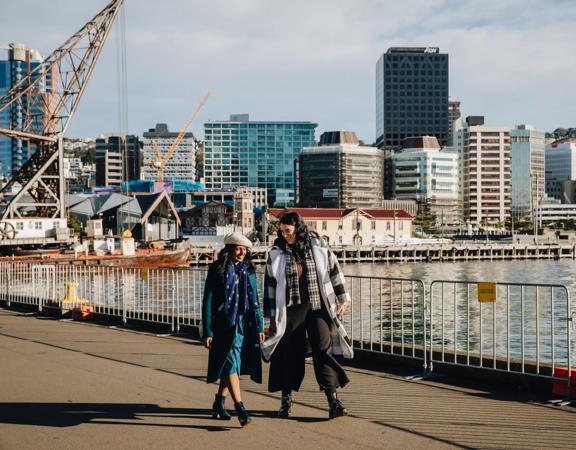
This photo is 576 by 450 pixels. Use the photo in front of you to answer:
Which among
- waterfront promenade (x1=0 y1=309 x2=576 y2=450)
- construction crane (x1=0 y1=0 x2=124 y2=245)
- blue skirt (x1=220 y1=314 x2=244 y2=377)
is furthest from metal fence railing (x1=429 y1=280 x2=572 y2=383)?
construction crane (x1=0 y1=0 x2=124 y2=245)

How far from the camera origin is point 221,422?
674 cm

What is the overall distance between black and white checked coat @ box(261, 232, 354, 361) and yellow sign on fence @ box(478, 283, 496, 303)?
2.34 meters

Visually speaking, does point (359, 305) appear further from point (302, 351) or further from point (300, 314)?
point (300, 314)

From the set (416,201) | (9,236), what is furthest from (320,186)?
(9,236)

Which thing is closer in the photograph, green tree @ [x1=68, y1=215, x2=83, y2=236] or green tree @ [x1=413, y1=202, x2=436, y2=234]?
green tree @ [x1=68, y1=215, x2=83, y2=236]

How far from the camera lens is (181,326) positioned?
13.5 metres

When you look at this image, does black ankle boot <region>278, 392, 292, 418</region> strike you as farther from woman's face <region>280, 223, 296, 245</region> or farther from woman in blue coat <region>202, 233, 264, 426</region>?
woman's face <region>280, 223, 296, 245</region>

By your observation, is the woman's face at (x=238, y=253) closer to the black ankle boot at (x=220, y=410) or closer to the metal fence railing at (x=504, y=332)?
the black ankle boot at (x=220, y=410)

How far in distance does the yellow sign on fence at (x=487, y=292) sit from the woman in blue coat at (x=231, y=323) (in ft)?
9.97

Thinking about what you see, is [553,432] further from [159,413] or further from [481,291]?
[159,413]

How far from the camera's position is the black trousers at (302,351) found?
6879mm

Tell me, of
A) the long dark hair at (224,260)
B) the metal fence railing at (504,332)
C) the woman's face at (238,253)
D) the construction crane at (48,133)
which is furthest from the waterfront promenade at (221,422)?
the construction crane at (48,133)

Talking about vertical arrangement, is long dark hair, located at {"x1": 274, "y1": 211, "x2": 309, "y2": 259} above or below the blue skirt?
above

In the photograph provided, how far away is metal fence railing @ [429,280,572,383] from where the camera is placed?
8445 mm
